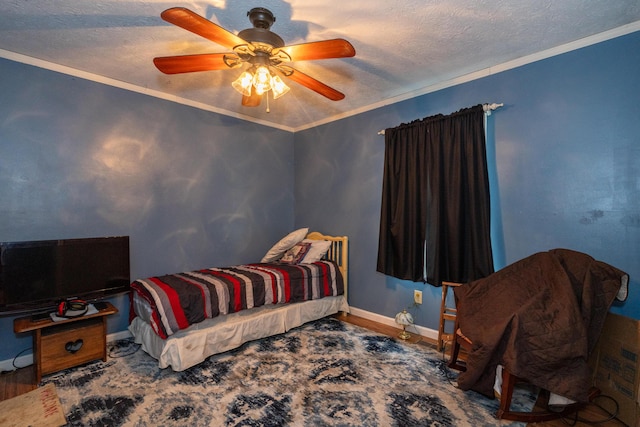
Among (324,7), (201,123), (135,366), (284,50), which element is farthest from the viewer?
(201,123)

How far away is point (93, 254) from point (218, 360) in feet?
4.39

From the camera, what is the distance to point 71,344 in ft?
7.52

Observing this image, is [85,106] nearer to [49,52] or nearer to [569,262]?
[49,52]

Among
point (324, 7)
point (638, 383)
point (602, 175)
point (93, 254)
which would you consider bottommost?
point (638, 383)

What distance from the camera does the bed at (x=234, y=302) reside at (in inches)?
88.8

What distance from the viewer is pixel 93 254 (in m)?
2.53

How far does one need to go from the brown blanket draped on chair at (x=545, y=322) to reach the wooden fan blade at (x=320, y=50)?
5.40 feet

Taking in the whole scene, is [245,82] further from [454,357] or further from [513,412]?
[513,412]

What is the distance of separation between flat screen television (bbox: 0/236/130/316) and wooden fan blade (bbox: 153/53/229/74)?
1620mm

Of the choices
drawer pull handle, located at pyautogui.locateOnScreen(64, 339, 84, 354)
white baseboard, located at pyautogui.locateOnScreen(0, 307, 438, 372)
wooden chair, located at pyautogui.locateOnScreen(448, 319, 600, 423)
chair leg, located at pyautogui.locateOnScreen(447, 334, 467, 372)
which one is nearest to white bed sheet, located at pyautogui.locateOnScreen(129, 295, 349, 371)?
white baseboard, located at pyautogui.locateOnScreen(0, 307, 438, 372)

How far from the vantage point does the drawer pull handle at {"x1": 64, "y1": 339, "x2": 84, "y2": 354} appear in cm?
227

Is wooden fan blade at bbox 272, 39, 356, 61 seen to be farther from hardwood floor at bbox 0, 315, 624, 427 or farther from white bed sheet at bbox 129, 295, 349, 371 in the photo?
hardwood floor at bbox 0, 315, 624, 427

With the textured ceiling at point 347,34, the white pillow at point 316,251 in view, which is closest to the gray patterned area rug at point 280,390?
the white pillow at point 316,251

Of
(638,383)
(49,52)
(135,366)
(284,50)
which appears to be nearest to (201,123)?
(49,52)
